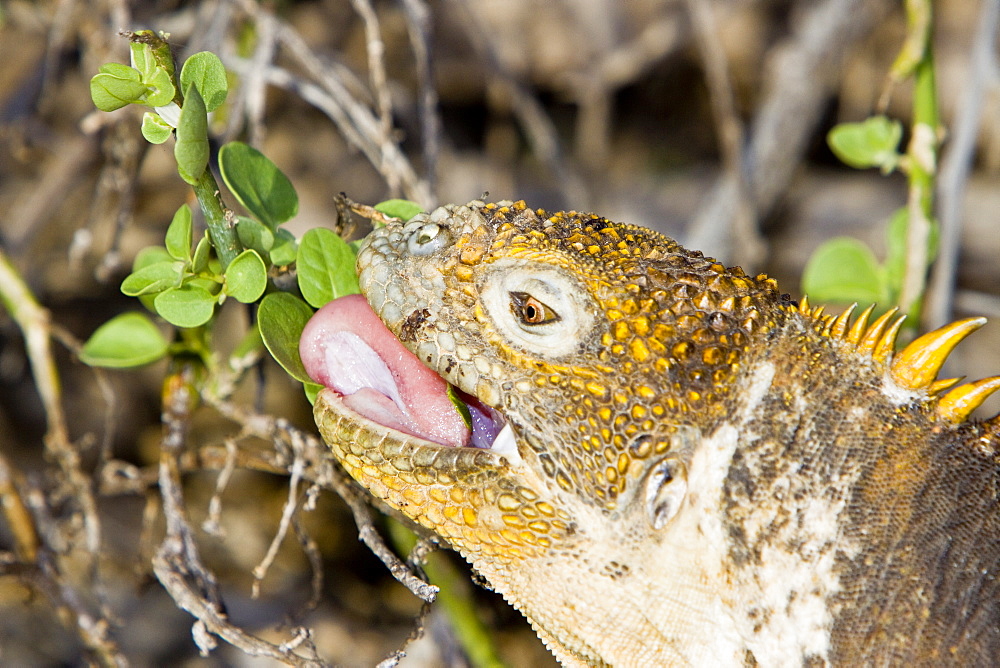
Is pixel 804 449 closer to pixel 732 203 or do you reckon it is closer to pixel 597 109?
pixel 732 203

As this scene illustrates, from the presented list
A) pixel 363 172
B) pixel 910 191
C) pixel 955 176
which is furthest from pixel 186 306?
pixel 363 172

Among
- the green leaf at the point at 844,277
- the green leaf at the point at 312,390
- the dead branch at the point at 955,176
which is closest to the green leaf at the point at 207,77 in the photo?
the green leaf at the point at 312,390

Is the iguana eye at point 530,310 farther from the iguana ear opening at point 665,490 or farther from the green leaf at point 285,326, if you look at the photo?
the green leaf at point 285,326

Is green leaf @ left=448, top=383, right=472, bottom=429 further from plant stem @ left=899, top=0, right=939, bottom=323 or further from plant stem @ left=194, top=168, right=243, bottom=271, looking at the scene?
plant stem @ left=899, top=0, right=939, bottom=323

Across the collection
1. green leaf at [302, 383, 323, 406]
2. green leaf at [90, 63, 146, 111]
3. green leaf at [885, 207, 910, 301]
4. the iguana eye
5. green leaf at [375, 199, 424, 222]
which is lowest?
green leaf at [302, 383, 323, 406]

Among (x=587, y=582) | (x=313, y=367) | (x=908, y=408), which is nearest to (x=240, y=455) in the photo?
(x=313, y=367)

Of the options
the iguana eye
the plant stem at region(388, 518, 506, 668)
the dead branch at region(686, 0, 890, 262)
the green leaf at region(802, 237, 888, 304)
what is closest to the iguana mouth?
the iguana eye
